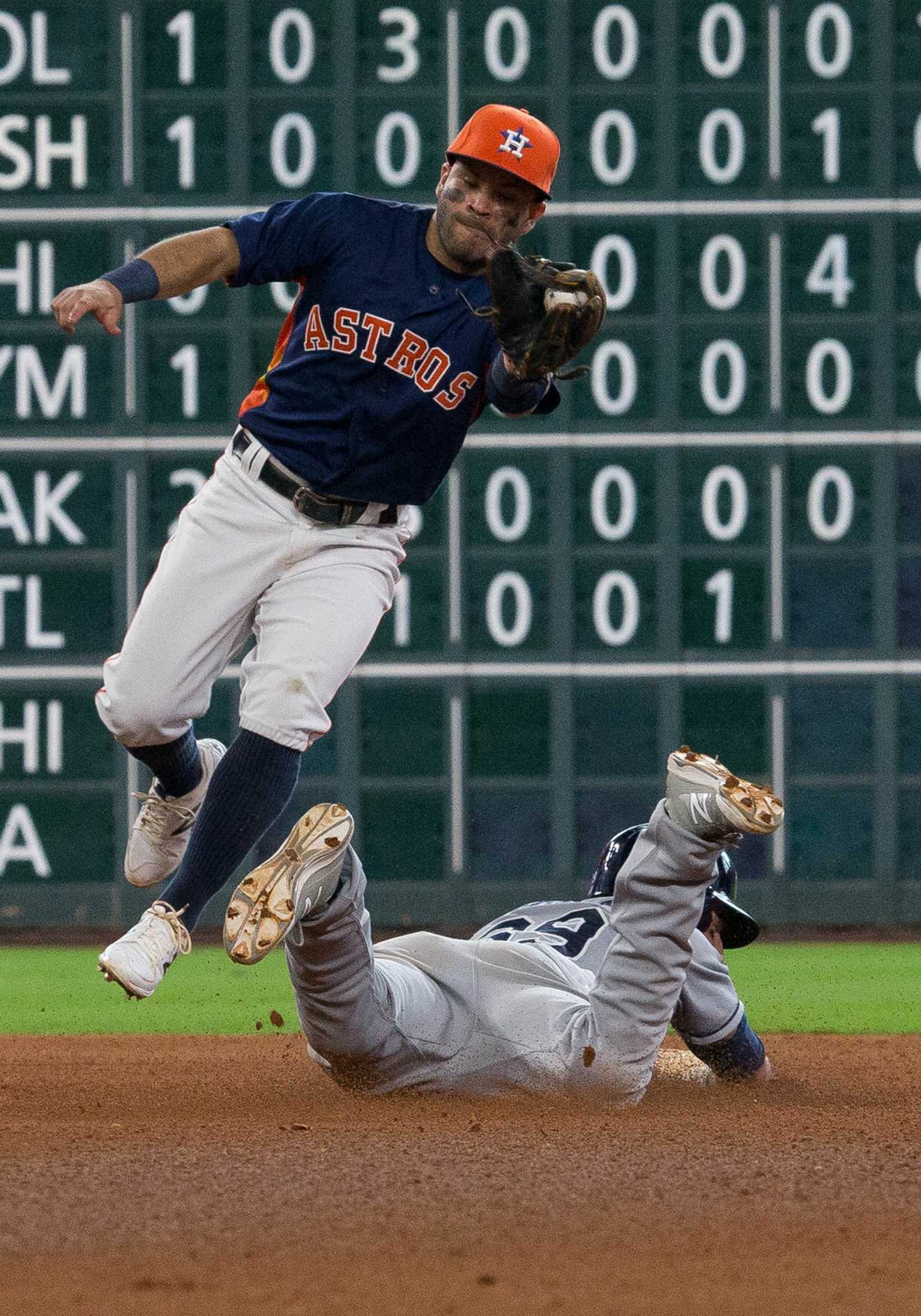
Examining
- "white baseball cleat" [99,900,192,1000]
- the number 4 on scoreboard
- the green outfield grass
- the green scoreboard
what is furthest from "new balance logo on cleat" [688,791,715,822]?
the number 4 on scoreboard

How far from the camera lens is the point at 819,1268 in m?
2.51

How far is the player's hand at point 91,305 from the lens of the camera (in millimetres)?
3393

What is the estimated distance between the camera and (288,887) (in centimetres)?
329

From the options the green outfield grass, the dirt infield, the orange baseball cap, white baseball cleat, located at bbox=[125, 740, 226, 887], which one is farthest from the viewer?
the green outfield grass

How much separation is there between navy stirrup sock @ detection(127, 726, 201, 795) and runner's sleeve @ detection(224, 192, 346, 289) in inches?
36.0

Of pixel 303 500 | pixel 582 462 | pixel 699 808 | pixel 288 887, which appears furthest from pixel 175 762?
pixel 582 462

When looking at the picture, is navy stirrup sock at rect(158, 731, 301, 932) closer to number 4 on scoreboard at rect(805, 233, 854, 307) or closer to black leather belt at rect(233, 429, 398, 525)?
black leather belt at rect(233, 429, 398, 525)

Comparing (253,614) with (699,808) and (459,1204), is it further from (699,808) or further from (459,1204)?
(459,1204)

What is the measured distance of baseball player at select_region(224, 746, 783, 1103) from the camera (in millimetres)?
3367

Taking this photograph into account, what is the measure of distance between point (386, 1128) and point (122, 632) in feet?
14.8

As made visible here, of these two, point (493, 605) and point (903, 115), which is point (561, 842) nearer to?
point (493, 605)

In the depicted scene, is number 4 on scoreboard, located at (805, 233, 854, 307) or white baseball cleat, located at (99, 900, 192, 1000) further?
number 4 on scoreboard, located at (805, 233, 854, 307)

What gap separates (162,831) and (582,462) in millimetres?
3832

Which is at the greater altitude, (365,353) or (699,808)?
(365,353)
